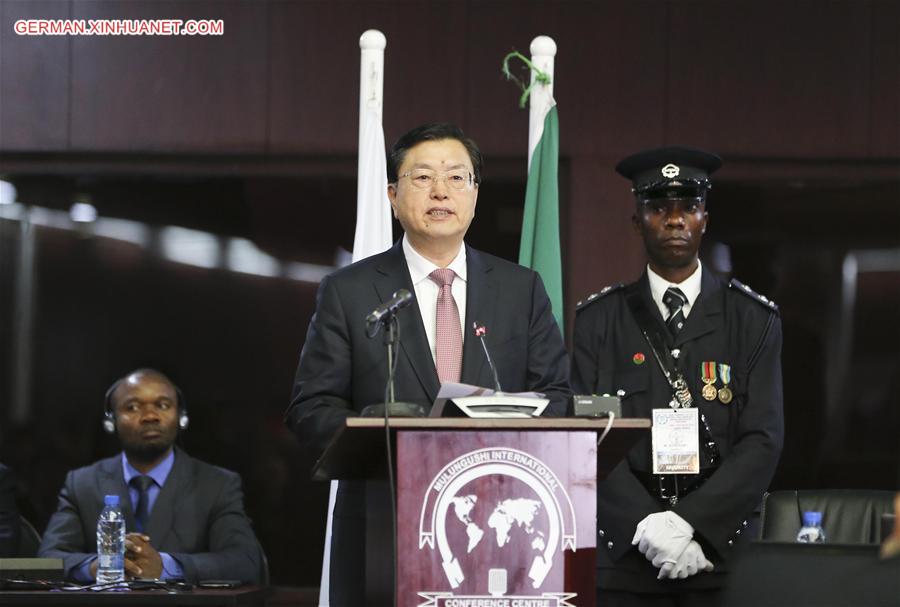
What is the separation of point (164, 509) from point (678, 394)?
2079 millimetres

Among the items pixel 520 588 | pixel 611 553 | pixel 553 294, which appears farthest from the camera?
pixel 553 294

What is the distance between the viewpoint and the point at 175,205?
653 cm

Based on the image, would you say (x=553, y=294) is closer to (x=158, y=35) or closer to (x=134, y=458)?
(x=134, y=458)

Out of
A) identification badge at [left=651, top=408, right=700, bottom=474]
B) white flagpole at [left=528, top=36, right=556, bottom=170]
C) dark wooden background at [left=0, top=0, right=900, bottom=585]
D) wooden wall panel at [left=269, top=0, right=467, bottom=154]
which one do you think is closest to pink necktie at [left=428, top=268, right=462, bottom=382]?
identification badge at [left=651, top=408, right=700, bottom=474]

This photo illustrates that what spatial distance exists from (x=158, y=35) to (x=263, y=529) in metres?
2.32

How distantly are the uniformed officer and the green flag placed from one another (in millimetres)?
827

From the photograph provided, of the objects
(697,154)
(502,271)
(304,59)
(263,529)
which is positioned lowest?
(263,529)

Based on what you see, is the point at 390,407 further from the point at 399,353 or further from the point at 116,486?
the point at 116,486

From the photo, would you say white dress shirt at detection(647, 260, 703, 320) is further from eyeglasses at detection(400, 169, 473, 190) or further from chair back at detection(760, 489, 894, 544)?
eyeglasses at detection(400, 169, 473, 190)

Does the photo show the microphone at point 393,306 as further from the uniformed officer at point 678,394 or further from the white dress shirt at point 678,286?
the white dress shirt at point 678,286

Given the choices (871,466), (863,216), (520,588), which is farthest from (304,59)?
(520,588)

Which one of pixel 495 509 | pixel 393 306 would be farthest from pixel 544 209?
pixel 495 509

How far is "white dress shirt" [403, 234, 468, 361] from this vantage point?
10.8 feet

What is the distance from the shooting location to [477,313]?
10.8 ft
